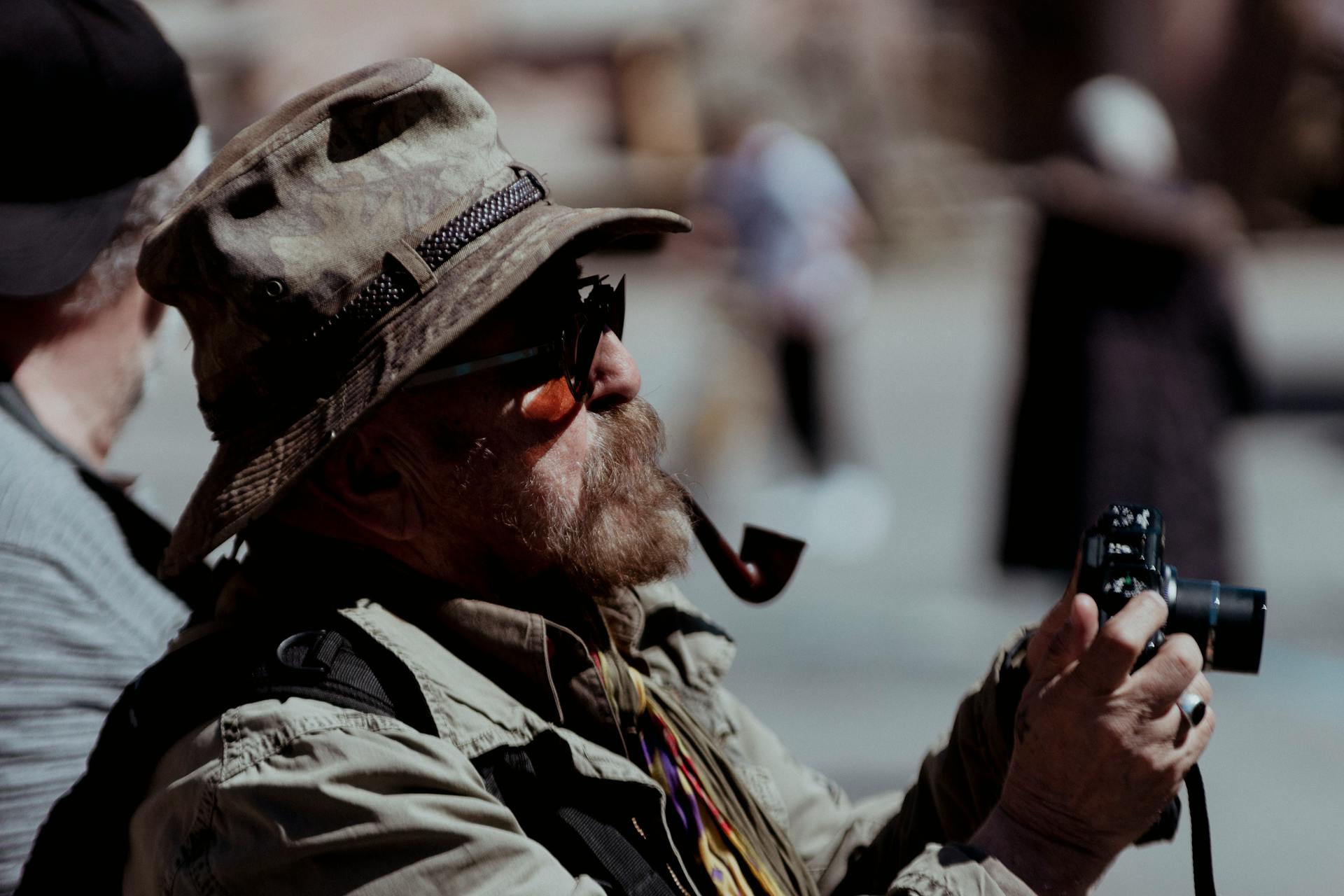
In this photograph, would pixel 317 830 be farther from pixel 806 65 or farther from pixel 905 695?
pixel 806 65

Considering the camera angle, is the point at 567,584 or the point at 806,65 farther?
the point at 806,65

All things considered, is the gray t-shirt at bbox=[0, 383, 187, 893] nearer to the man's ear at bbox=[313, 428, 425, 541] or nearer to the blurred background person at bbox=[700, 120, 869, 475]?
the man's ear at bbox=[313, 428, 425, 541]

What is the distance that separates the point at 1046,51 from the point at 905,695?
55.2ft

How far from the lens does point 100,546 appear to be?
210 centimetres

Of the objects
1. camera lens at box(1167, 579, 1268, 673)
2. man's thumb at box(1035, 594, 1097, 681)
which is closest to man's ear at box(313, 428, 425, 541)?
man's thumb at box(1035, 594, 1097, 681)

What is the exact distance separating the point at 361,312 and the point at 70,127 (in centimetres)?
78

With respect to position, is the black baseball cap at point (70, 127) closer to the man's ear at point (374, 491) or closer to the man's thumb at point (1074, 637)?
the man's ear at point (374, 491)

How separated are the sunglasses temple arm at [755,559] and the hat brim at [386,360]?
0.55 metres

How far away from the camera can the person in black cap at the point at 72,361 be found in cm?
194

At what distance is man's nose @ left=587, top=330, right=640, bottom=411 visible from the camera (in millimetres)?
1993

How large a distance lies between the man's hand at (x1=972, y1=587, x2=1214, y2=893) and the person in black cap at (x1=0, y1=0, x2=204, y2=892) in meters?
1.13

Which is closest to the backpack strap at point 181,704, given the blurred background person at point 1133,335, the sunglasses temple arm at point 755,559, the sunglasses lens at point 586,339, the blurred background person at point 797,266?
the sunglasses lens at point 586,339

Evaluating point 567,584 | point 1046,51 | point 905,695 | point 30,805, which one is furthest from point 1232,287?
point 1046,51

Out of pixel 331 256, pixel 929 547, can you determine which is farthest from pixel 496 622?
pixel 929 547
